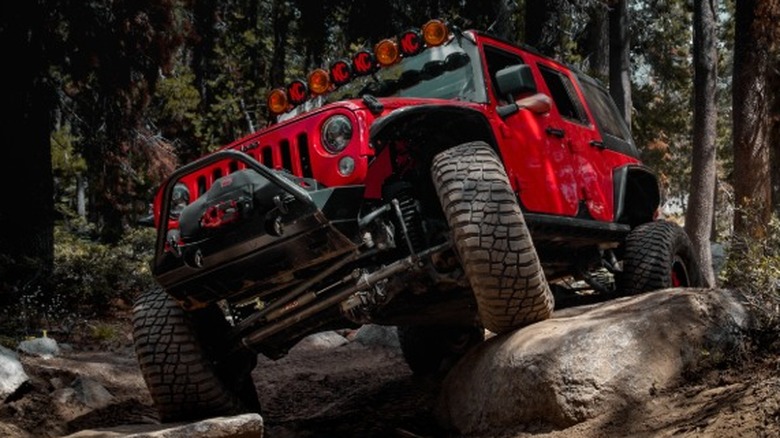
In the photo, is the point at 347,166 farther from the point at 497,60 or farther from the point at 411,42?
the point at 497,60

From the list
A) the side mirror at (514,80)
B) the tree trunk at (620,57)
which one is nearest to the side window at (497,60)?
the side mirror at (514,80)

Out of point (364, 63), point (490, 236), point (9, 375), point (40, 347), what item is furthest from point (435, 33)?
point (40, 347)

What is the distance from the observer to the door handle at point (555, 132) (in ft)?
17.2

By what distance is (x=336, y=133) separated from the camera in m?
4.09

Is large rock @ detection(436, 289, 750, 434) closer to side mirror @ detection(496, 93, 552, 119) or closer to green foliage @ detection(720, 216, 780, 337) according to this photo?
green foliage @ detection(720, 216, 780, 337)

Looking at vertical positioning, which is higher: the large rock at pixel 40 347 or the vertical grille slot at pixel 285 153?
the vertical grille slot at pixel 285 153

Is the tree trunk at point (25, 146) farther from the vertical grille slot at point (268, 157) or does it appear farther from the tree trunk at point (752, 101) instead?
the tree trunk at point (752, 101)

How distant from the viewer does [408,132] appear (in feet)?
14.3

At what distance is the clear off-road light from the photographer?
13.1ft

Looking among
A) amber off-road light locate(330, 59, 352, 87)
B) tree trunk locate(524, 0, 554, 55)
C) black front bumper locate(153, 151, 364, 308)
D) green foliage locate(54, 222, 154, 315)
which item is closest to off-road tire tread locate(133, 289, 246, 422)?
black front bumper locate(153, 151, 364, 308)

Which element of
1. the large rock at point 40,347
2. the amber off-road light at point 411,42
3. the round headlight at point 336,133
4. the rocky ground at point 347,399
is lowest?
the rocky ground at point 347,399

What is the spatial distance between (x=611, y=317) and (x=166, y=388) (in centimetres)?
249

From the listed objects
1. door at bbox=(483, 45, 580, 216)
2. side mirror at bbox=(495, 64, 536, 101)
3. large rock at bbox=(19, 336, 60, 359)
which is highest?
side mirror at bbox=(495, 64, 536, 101)

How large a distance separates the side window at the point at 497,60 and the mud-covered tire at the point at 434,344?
2145 mm
